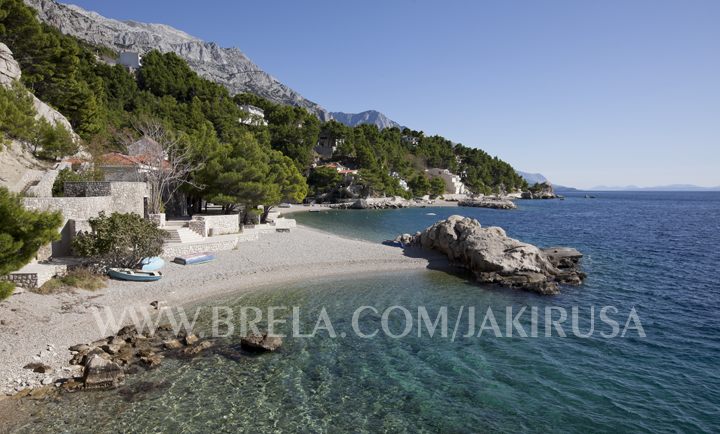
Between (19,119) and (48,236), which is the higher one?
(19,119)

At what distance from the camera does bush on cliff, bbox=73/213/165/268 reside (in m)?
18.7

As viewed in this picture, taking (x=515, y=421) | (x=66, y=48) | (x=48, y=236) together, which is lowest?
(x=515, y=421)

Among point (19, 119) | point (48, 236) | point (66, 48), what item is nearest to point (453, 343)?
point (48, 236)

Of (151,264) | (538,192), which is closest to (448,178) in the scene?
(538,192)

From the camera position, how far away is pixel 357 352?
1349 centimetres

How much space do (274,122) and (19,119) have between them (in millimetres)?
63465

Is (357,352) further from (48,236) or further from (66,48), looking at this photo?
(66,48)

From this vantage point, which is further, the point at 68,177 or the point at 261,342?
the point at 68,177

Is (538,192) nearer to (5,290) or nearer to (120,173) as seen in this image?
(120,173)

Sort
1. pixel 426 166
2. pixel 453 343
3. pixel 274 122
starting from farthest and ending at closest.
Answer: pixel 426 166
pixel 274 122
pixel 453 343

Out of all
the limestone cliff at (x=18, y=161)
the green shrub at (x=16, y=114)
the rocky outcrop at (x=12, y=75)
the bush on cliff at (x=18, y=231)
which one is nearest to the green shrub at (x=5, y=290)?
the bush on cliff at (x=18, y=231)

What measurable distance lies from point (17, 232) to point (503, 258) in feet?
75.3

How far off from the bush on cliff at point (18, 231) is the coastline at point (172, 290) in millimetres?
3079

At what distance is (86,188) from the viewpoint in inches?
882
